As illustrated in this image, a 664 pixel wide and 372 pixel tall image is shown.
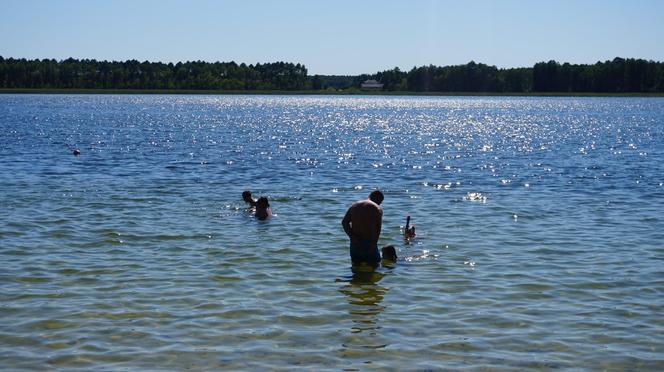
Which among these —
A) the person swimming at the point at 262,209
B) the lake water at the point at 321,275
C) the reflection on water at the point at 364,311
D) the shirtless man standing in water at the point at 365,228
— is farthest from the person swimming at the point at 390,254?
the person swimming at the point at 262,209

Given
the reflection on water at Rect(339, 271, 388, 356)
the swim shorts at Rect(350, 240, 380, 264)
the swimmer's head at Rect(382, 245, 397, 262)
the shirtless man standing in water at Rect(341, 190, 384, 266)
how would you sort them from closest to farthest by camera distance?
the reflection on water at Rect(339, 271, 388, 356), the shirtless man standing in water at Rect(341, 190, 384, 266), the swim shorts at Rect(350, 240, 380, 264), the swimmer's head at Rect(382, 245, 397, 262)

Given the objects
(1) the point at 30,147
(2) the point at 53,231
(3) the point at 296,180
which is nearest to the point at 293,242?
(2) the point at 53,231

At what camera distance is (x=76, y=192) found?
2898 centimetres

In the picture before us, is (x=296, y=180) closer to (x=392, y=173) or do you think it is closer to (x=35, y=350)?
(x=392, y=173)

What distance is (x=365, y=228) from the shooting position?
653 inches

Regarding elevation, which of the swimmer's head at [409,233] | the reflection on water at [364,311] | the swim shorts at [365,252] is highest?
the swim shorts at [365,252]

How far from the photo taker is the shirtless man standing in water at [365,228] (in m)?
16.5

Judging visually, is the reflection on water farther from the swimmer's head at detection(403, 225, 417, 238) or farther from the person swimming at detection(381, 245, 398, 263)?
the swimmer's head at detection(403, 225, 417, 238)

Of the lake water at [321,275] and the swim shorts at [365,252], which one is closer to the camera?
the lake water at [321,275]

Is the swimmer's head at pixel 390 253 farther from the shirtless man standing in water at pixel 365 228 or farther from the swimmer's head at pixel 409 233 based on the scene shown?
the swimmer's head at pixel 409 233

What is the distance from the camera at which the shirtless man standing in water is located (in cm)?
1652

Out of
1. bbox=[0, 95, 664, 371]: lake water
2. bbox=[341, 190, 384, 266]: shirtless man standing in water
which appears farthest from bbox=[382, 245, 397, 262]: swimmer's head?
bbox=[341, 190, 384, 266]: shirtless man standing in water

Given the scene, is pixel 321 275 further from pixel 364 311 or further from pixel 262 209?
pixel 262 209

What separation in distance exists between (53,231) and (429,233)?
33.3 ft
